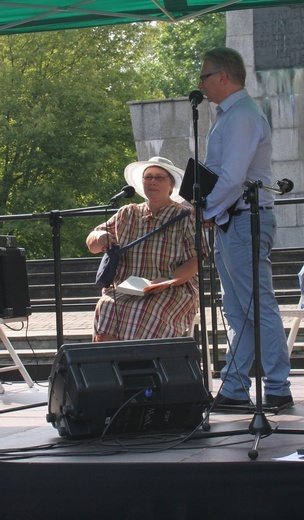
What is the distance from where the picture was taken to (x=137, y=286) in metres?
5.61

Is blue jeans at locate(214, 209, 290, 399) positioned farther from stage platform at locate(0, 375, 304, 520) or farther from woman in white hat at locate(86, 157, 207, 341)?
→ stage platform at locate(0, 375, 304, 520)

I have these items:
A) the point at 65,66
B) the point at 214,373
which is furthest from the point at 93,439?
the point at 65,66

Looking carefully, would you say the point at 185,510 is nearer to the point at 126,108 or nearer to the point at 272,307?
the point at 272,307

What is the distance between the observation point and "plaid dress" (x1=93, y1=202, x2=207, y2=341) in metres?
5.61

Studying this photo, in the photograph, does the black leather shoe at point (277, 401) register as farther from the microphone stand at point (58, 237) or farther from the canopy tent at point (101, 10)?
the canopy tent at point (101, 10)

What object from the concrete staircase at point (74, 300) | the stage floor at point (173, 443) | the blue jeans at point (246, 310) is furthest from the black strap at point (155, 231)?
the concrete staircase at point (74, 300)

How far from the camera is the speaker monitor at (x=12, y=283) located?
611cm

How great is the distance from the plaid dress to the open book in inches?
3.2

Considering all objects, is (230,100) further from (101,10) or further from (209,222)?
(101,10)

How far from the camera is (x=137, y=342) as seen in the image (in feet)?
14.8

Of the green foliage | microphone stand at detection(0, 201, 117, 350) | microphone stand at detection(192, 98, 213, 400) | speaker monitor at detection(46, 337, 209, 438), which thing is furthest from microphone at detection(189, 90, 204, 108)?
the green foliage

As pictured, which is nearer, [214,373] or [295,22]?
[214,373]

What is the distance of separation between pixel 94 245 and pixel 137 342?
157 centimetres

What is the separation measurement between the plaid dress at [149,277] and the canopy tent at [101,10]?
1.28 m
